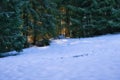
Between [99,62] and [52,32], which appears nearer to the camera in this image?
[99,62]

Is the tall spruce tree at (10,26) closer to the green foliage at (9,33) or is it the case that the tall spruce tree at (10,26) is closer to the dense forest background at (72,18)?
the green foliage at (9,33)

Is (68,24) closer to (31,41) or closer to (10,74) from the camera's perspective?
(31,41)

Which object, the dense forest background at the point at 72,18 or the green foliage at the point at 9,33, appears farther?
the dense forest background at the point at 72,18

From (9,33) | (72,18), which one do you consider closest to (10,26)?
(9,33)

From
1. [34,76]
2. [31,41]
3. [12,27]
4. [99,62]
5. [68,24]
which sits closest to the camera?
[34,76]

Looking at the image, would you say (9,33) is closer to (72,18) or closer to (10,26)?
(10,26)

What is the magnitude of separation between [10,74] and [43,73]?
110 centimetres

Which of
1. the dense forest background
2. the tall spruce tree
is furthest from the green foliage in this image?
the dense forest background

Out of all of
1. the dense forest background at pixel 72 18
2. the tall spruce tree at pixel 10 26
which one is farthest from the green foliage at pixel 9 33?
the dense forest background at pixel 72 18

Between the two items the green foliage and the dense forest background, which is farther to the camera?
the dense forest background

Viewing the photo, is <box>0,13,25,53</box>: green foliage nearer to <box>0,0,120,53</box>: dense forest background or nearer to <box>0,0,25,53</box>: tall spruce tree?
<box>0,0,25,53</box>: tall spruce tree

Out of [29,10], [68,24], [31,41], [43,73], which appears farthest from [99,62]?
[68,24]

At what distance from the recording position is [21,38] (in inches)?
652

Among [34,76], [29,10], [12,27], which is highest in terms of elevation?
[29,10]
